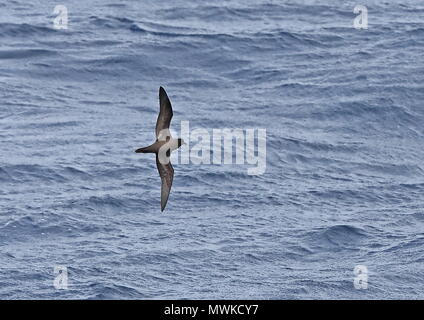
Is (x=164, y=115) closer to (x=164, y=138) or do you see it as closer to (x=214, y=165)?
(x=164, y=138)

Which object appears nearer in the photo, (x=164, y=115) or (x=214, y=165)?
(x=164, y=115)

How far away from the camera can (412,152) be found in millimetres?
38906

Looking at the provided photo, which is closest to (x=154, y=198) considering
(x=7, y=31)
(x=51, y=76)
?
(x=51, y=76)

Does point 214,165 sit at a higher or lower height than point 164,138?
lower

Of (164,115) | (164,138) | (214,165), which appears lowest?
(214,165)

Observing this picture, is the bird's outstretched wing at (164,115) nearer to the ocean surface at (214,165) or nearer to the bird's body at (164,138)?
the bird's body at (164,138)

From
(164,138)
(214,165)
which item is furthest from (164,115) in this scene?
(214,165)

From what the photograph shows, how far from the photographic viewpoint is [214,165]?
37969 millimetres

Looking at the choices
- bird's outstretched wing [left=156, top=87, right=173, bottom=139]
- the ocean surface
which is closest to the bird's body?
bird's outstretched wing [left=156, top=87, right=173, bottom=139]

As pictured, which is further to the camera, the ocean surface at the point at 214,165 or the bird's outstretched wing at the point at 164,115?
the ocean surface at the point at 214,165

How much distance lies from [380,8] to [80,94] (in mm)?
12198

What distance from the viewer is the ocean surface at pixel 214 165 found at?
32.8 meters

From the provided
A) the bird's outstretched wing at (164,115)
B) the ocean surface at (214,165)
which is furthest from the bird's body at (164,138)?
the ocean surface at (214,165)
